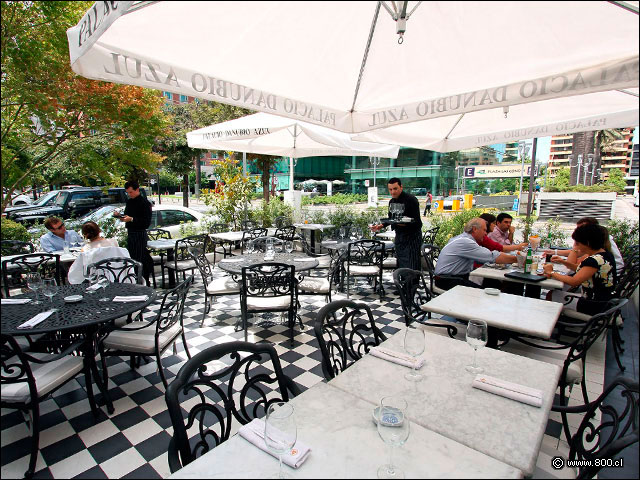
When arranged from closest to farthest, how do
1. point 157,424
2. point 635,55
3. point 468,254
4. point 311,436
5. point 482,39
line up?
point 311,436 → point 635,55 → point 482,39 → point 157,424 → point 468,254

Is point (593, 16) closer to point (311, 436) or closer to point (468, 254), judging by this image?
point (311, 436)

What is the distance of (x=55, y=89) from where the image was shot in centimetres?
452

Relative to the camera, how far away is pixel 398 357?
1983 millimetres

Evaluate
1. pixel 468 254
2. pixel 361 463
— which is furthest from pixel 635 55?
pixel 468 254

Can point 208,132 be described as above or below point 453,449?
above

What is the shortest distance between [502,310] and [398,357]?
4.51ft

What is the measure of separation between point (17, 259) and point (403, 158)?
29.6 m

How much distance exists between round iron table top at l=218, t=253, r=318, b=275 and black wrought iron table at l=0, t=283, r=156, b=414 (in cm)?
119

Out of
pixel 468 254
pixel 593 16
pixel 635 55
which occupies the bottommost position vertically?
pixel 468 254

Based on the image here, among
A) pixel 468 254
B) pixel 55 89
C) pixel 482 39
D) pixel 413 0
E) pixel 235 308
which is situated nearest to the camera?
pixel 413 0

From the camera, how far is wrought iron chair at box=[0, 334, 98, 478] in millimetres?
2135

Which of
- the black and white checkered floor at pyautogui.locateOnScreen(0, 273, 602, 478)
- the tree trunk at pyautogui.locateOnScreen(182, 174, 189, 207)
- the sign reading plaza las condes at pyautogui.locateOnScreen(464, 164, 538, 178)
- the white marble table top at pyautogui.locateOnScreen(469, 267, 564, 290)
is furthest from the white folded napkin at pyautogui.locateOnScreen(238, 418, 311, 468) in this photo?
the tree trunk at pyautogui.locateOnScreen(182, 174, 189, 207)

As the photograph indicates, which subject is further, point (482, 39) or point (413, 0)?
point (482, 39)

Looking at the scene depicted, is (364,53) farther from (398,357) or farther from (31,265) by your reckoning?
(31,265)
